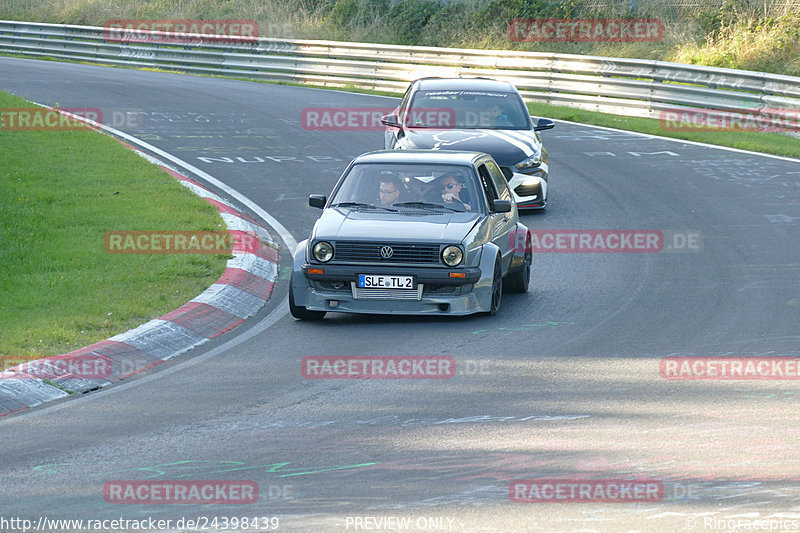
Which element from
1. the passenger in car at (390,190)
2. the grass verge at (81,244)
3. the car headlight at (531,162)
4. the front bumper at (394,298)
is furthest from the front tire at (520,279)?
the car headlight at (531,162)

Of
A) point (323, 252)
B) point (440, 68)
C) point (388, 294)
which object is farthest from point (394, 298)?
point (440, 68)

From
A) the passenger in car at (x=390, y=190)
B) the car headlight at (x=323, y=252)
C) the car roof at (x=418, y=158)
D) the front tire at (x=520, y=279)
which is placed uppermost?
the car roof at (x=418, y=158)

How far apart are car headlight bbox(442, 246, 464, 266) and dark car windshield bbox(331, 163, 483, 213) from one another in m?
0.93

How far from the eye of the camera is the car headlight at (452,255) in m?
10.7

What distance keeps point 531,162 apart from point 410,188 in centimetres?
480

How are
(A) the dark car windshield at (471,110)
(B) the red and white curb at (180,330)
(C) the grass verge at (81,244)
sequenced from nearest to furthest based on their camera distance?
(B) the red and white curb at (180,330) → (C) the grass verge at (81,244) → (A) the dark car windshield at (471,110)

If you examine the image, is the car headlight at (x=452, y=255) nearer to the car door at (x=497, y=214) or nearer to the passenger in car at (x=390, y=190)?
the car door at (x=497, y=214)

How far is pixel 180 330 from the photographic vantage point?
1016 centimetres

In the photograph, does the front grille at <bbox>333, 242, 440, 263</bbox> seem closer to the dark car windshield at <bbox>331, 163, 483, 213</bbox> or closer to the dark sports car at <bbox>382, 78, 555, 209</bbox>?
the dark car windshield at <bbox>331, 163, 483, 213</bbox>

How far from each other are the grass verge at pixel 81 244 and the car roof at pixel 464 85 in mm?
4178

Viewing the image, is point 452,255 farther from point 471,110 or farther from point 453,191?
point 471,110

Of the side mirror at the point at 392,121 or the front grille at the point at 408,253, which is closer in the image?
the front grille at the point at 408,253

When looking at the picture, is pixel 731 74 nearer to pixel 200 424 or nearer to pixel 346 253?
pixel 346 253

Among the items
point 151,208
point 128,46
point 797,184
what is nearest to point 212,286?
point 151,208
